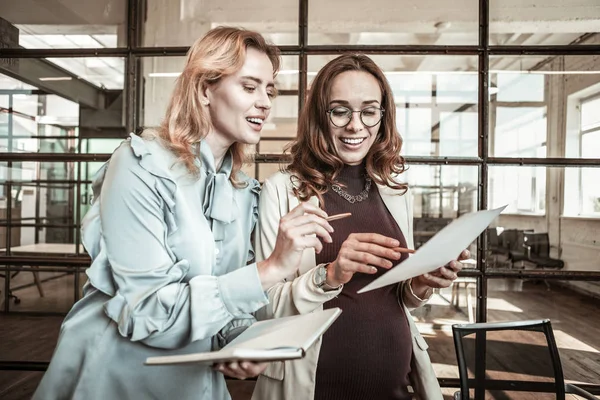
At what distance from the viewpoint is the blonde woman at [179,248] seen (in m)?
0.89

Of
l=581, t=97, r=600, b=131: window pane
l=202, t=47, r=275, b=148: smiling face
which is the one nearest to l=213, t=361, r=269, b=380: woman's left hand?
l=202, t=47, r=275, b=148: smiling face

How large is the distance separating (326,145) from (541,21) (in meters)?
1.19

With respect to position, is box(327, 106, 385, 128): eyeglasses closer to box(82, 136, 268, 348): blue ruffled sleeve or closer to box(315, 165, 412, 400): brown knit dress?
box(315, 165, 412, 400): brown knit dress

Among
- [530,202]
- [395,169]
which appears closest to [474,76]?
[530,202]

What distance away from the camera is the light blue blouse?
89 centimetres

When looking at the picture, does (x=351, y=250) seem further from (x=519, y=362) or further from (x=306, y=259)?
(x=519, y=362)

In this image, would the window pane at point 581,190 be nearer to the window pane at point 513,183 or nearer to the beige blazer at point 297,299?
the window pane at point 513,183

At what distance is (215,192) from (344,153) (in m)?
0.48

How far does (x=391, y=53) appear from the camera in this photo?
6.28 ft

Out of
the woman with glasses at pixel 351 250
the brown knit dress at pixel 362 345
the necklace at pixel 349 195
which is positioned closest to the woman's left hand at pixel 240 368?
the woman with glasses at pixel 351 250

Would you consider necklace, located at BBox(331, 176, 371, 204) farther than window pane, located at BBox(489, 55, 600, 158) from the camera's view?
No

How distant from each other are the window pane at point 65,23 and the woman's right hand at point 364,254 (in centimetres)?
155

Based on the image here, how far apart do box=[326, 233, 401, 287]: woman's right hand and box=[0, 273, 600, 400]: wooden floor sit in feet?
3.52

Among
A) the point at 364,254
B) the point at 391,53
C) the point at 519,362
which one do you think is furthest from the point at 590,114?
the point at 364,254
